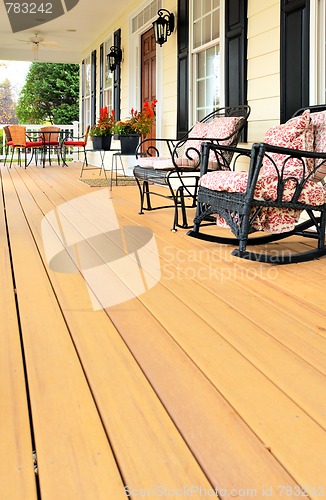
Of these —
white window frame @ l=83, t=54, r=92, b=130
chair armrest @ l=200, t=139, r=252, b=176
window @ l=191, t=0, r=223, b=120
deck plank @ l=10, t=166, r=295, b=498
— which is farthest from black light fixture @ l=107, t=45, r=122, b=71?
deck plank @ l=10, t=166, r=295, b=498

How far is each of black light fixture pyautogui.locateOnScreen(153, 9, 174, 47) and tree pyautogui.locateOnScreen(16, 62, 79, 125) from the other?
17.6m

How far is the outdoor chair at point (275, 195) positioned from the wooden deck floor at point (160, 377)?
199 mm

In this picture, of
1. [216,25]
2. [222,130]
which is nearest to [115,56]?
[216,25]

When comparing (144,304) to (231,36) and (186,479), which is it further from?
(231,36)

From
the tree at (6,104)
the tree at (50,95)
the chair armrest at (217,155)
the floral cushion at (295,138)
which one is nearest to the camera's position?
the floral cushion at (295,138)

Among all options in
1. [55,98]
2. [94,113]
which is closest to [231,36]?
[94,113]

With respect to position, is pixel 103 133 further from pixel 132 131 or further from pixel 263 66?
pixel 263 66

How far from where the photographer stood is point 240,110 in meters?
4.80

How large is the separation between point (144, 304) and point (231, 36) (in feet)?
11.8

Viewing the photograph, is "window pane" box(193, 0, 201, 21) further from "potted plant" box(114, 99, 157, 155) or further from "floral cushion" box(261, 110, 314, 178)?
"floral cushion" box(261, 110, 314, 178)

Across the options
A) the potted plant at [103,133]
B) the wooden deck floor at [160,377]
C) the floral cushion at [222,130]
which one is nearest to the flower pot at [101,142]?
the potted plant at [103,133]

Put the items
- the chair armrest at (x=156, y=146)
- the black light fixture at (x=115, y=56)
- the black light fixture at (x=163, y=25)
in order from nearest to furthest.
Answer: the chair armrest at (x=156, y=146) → the black light fixture at (x=163, y=25) → the black light fixture at (x=115, y=56)

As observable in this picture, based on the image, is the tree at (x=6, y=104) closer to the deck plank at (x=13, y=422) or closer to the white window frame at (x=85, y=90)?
the white window frame at (x=85, y=90)

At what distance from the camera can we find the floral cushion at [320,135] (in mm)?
3225
